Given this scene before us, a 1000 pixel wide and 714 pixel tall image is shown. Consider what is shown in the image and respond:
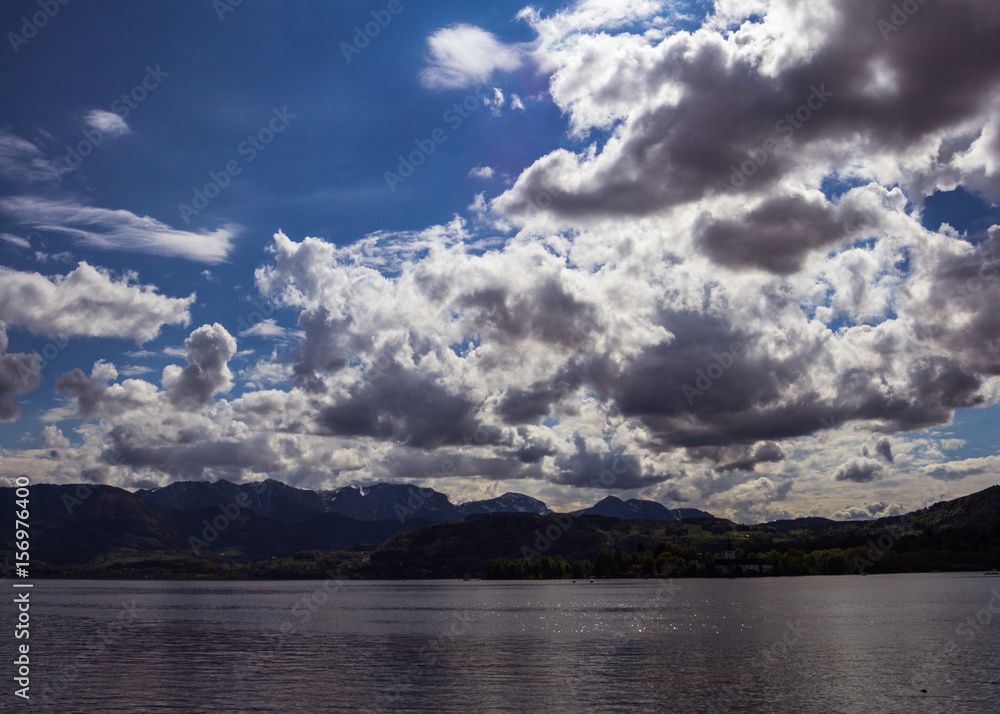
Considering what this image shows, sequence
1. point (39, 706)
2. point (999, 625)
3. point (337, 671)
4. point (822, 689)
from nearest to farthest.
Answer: point (39, 706), point (822, 689), point (337, 671), point (999, 625)

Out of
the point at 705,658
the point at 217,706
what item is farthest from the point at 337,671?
the point at 705,658

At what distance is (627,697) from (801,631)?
74850mm

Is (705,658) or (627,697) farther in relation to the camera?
(705,658)

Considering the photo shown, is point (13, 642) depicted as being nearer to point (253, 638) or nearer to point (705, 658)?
point (253, 638)

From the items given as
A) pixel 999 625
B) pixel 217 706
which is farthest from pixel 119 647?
pixel 999 625

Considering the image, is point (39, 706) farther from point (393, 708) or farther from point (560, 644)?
point (560, 644)

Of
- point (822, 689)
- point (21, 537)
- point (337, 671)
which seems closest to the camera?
point (21, 537)

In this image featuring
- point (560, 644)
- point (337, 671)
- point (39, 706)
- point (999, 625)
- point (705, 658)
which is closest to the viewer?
point (39, 706)

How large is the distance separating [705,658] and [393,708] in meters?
49.7

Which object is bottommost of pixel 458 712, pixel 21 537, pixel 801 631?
pixel 801 631

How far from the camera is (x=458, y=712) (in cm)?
6619

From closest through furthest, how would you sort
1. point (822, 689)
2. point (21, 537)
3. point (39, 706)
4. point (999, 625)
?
point (21, 537), point (39, 706), point (822, 689), point (999, 625)

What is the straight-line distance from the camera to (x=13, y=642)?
415 ft

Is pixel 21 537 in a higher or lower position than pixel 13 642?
higher
